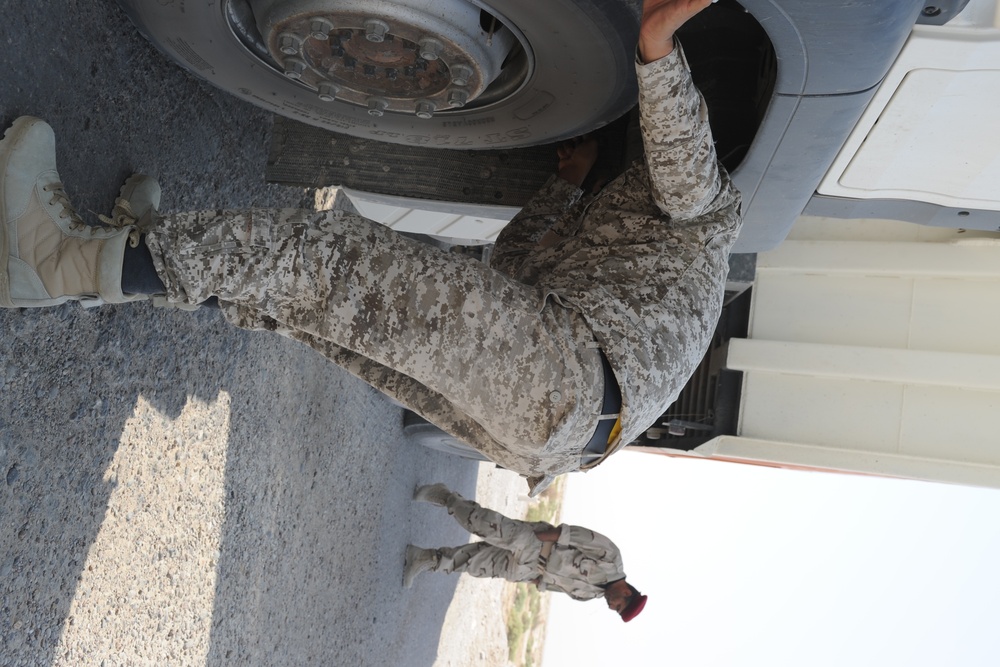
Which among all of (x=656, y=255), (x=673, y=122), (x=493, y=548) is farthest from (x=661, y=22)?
(x=493, y=548)

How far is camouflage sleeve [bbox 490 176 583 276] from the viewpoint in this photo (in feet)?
7.71

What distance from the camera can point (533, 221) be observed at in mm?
2420

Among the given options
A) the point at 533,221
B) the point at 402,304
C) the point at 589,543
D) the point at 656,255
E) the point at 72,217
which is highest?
the point at 533,221

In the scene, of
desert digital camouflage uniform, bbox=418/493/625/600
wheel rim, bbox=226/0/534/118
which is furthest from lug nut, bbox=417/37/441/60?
desert digital camouflage uniform, bbox=418/493/625/600

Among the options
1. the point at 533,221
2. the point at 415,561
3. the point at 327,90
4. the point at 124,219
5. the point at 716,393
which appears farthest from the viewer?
→ the point at 415,561

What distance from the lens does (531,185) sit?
2658 mm

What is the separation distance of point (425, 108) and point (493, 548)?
376 cm

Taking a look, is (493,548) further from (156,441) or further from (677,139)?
(677,139)

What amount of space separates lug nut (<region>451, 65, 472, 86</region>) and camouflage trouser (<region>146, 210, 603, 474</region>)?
55cm

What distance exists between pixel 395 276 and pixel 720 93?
1.11 m

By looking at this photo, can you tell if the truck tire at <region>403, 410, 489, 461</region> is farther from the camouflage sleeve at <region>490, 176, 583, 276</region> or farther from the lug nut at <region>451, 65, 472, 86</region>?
the lug nut at <region>451, 65, 472, 86</region>

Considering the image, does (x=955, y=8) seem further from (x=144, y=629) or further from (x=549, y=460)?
(x=144, y=629)

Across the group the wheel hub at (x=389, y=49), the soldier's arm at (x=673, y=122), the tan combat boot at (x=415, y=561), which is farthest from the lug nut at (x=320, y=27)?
the tan combat boot at (x=415, y=561)

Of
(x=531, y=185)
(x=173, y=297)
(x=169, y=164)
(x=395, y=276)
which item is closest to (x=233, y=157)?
(x=169, y=164)
